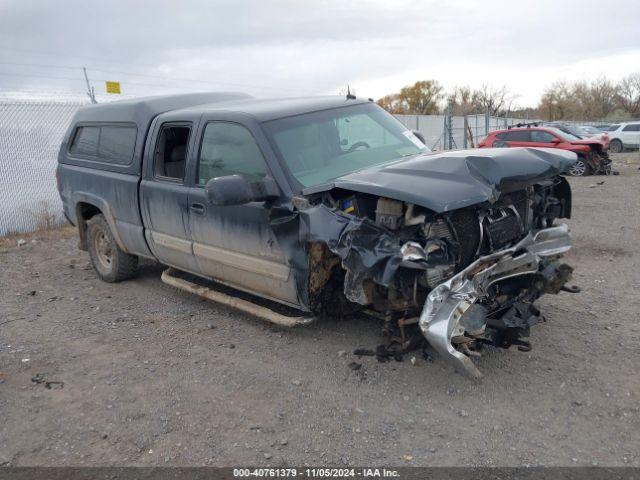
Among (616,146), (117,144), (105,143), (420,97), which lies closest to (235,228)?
(117,144)

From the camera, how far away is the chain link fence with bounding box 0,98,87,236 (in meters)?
9.70

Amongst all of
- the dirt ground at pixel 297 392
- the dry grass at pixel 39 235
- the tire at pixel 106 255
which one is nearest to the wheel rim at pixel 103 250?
the tire at pixel 106 255

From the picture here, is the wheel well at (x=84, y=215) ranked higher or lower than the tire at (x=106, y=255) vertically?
higher

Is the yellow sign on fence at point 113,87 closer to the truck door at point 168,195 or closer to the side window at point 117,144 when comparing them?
the side window at point 117,144

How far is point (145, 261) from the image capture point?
282 inches

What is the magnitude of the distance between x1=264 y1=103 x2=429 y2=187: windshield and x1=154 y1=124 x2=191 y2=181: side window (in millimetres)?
1239

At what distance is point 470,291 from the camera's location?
11.0 feet

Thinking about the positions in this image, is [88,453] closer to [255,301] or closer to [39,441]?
[39,441]

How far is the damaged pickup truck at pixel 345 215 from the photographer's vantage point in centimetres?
344

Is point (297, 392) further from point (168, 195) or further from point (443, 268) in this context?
point (168, 195)

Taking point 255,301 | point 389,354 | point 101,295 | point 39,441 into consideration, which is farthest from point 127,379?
point 101,295

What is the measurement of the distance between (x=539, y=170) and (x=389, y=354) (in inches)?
64.3

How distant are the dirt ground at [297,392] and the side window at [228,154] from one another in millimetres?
1368

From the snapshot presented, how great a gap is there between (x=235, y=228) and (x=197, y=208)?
510 mm
